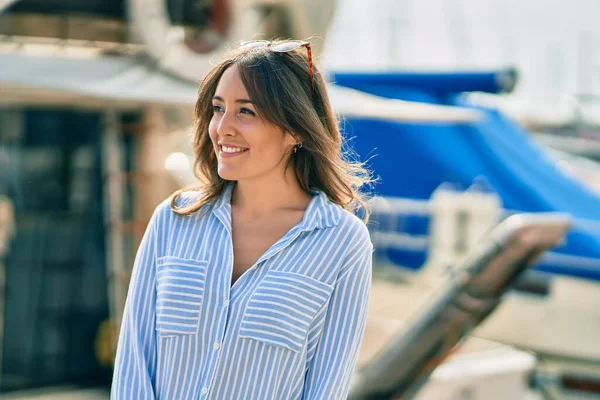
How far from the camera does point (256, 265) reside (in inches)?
80.0

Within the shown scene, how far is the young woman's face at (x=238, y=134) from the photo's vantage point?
6.82 ft

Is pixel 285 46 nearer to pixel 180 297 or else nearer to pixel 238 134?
pixel 238 134

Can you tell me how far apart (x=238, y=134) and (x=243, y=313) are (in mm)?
367

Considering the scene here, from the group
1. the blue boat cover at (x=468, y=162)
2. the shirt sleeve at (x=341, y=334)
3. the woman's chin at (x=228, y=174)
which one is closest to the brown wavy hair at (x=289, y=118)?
the woman's chin at (x=228, y=174)

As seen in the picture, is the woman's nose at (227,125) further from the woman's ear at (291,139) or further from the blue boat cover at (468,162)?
the blue boat cover at (468,162)

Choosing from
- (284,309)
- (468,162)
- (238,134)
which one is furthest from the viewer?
(468,162)

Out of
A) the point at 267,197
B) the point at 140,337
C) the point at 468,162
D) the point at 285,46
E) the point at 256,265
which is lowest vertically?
the point at 468,162

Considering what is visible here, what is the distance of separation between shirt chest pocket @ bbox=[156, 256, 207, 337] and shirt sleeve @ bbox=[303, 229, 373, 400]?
256mm

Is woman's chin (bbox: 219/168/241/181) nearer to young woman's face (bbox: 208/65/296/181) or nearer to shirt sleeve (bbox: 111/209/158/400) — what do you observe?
young woman's face (bbox: 208/65/296/181)

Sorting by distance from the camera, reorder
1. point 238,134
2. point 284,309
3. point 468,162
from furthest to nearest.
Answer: point 468,162 → point 238,134 → point 284,309

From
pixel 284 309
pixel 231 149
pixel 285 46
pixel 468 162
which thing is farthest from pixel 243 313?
pixel 468 162

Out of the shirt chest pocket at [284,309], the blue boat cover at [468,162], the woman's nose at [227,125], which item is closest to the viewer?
the shirt chest pocket at [284,309]

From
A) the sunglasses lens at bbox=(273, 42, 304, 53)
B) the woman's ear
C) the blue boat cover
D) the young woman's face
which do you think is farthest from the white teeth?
the blue boat cover

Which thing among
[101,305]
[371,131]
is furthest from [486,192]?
[101,305]
